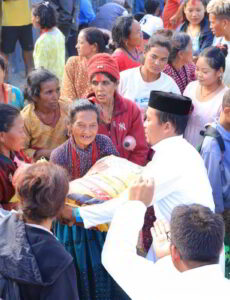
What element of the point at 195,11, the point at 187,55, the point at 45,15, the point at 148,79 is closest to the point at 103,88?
the point at 148,79

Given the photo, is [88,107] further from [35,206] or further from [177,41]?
[177,41]

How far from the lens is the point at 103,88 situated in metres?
4.08

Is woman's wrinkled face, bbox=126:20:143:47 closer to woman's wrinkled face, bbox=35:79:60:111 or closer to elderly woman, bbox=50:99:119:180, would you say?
woman's wrinkled face, bbox=35:79:60:111

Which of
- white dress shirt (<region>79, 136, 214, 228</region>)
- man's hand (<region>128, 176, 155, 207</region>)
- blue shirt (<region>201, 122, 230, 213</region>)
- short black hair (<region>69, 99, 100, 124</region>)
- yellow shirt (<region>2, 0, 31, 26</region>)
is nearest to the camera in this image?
man's hand (<region>128, 176, 155, 207</region>)

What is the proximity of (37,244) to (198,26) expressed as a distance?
5136mm

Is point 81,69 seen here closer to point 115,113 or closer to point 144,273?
point 115,113

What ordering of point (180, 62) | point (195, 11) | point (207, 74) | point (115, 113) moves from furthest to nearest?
point (195, 11), point (180, 62), point (207, 74), point (115, 113)

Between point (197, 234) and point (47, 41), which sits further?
point (47, 41)

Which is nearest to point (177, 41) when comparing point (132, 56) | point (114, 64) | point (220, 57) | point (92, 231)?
point (132, 56)

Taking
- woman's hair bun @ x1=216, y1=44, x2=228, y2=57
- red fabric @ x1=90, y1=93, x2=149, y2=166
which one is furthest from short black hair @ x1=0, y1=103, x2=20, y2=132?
woman's hair bun @ x1=216, y1=44, x2=228, y2=57

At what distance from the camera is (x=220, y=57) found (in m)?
4.59

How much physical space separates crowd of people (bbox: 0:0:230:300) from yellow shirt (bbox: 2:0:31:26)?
70.6 inches

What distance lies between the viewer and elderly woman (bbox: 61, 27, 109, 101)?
5.05 metres

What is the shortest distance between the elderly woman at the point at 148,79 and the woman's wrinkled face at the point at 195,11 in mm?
1893
